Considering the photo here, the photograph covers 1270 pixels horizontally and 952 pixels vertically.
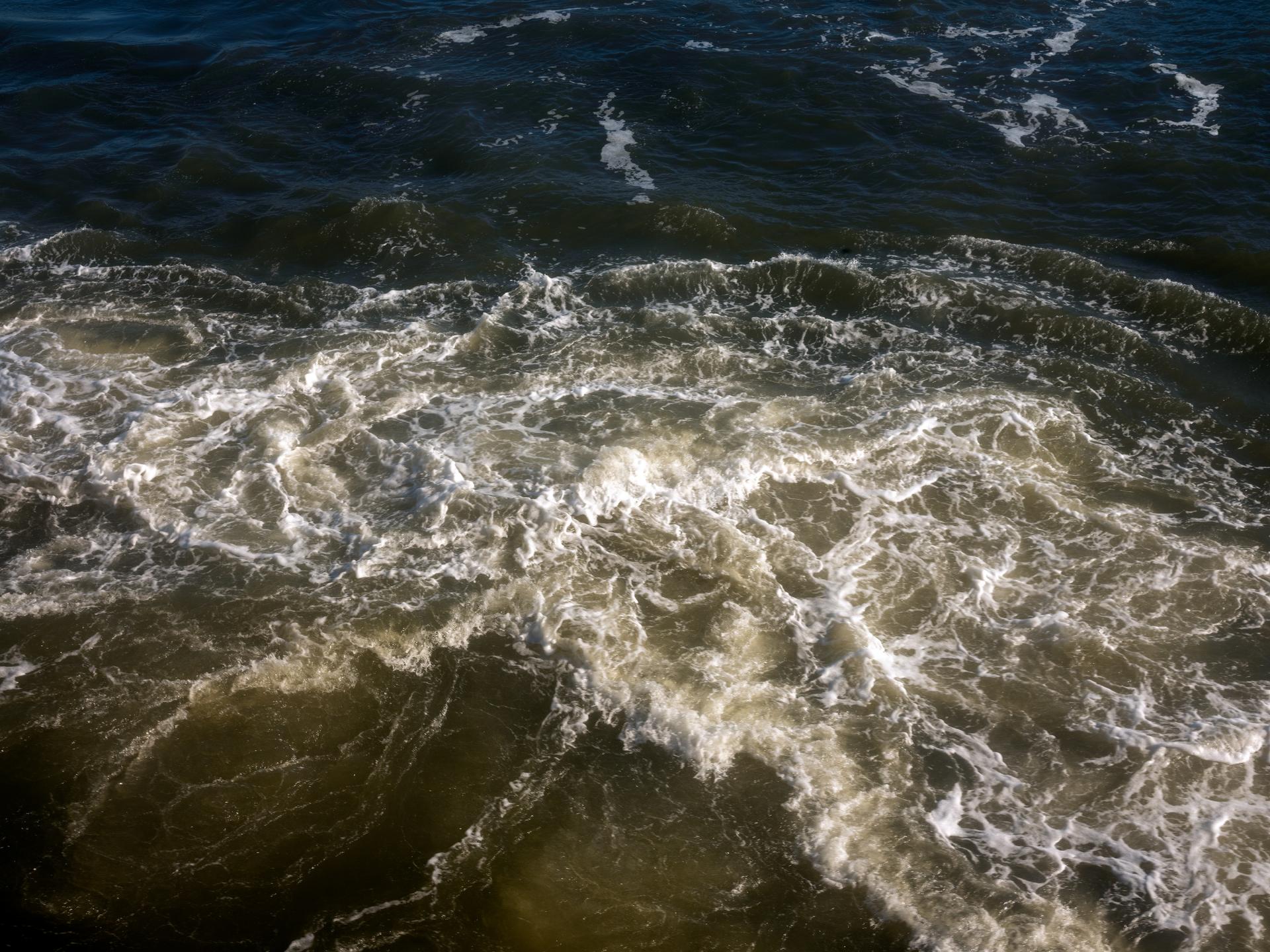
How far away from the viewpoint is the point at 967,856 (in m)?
8.53

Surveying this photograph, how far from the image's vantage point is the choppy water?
8.50m

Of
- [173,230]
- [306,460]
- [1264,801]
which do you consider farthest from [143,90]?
[1264,801]

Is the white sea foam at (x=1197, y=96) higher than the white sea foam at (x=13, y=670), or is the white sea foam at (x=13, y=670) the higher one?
the white sea foam at (x=1197, y=96)

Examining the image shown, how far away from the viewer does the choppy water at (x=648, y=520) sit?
335 inches

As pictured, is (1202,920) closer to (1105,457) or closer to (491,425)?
(1105,457)

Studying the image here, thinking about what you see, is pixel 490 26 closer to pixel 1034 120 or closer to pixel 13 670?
pixel 1034 120

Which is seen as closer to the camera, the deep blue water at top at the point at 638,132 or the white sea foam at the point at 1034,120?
the deep blue water at top at the point at 638,132

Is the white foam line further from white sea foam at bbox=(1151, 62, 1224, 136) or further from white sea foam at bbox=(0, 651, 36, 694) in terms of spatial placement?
white sea foam at bbox=(0, 651, 36, 694)

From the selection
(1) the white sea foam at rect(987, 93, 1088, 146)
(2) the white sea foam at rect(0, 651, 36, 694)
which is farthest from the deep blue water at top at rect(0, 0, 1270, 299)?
(2) the white sea foam at rect(0, 651, 36, 694)

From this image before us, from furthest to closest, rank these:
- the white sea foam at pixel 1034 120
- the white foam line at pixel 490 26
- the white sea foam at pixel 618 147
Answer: the white foam line at pixel 490 26
the white sea foam at pixel 1034 120
the white sea foam at pixel 618 147

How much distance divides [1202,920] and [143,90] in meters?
31.0

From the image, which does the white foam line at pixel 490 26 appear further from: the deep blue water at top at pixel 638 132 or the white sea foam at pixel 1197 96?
the white sea foam at pixel 1197 96

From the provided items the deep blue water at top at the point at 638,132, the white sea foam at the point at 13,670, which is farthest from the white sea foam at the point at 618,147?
the white sea foam at the point at 13,670

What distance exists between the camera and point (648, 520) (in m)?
12.2
